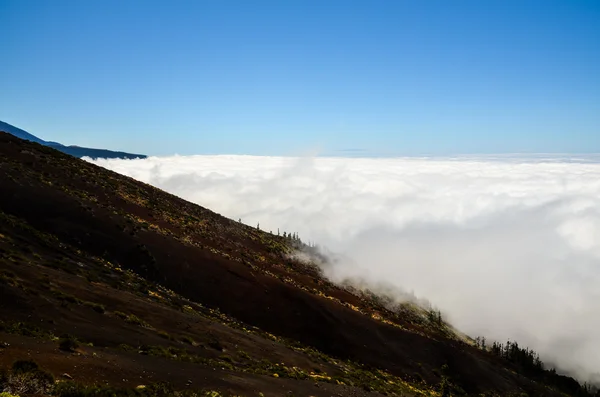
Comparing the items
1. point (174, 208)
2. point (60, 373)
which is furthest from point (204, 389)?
point (174, 208)

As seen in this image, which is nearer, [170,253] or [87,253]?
[87,253]

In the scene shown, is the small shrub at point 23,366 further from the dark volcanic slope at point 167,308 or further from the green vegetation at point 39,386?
the dark volcanic slope at point 167,308

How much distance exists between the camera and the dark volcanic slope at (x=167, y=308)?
21.8 metres

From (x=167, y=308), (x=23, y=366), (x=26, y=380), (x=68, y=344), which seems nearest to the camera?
(x=26, y=380)

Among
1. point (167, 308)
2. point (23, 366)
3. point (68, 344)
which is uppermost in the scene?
point (23, 366)

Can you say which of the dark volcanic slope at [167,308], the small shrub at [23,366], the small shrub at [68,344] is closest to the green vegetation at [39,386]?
the small shrub at [23,366]

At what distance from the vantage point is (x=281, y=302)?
56.4 m

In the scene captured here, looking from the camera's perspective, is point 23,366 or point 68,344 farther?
point 68,344

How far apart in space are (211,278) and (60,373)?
130 feet

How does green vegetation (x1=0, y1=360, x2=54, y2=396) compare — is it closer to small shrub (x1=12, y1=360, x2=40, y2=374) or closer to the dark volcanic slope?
small shrub (x1=12, y1=360, x2=40, y2=374)

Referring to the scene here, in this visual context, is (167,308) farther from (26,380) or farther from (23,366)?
(26,380)

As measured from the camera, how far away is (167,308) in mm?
35125

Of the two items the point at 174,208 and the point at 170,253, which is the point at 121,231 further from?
the point at 174,208

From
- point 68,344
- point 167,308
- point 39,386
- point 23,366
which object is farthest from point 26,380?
point 167,308
